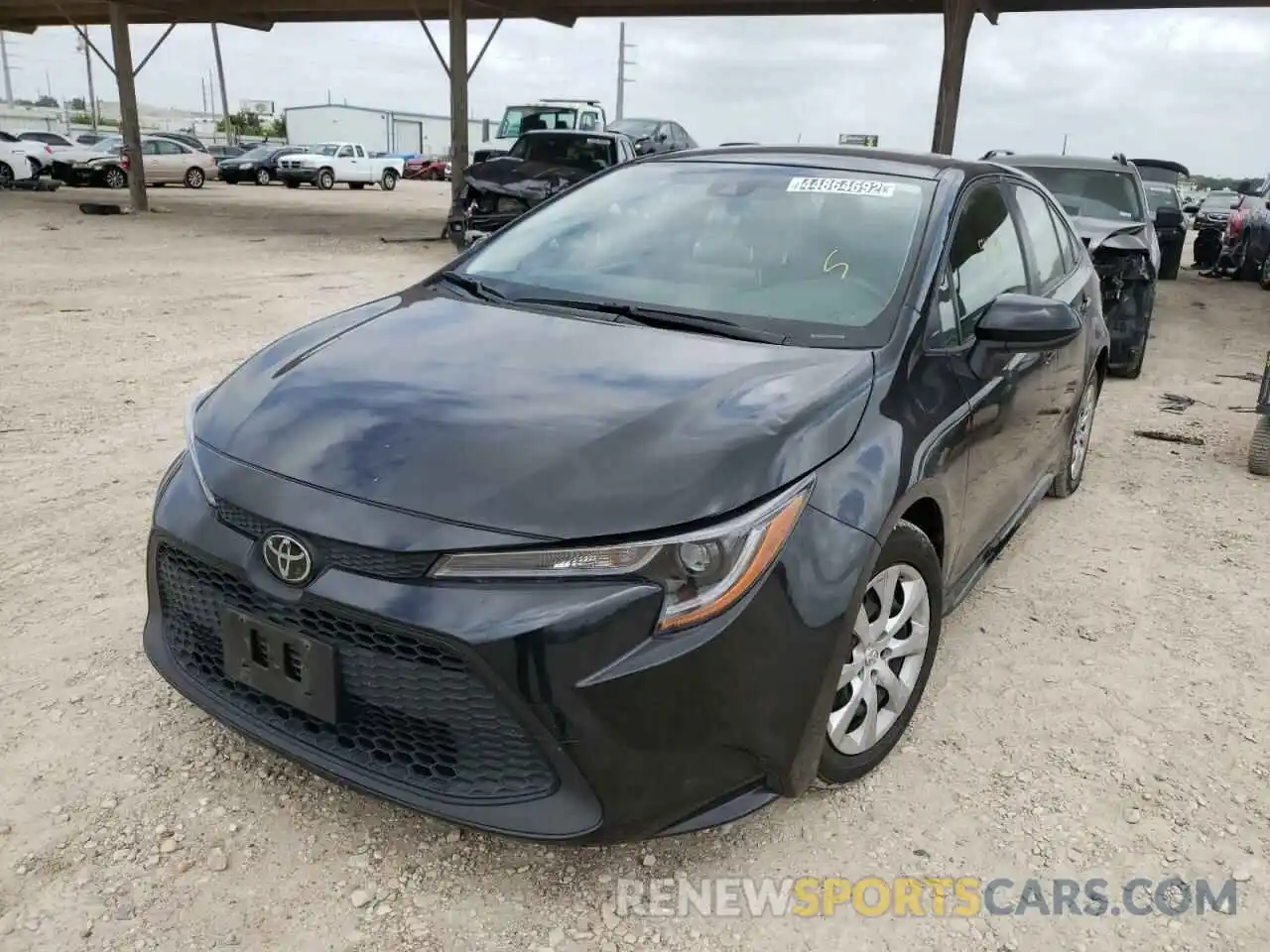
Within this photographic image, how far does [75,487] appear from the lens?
4211 millimetres

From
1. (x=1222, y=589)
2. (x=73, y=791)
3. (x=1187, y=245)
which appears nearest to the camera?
(x=73, y=791)

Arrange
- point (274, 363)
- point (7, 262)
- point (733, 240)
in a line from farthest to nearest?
point (7, 262) → point (733, 240) → point (274, 363)

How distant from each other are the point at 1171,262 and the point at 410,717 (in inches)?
603

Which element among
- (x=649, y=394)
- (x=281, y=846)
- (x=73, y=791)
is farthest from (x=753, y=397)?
(x=73, y=791)

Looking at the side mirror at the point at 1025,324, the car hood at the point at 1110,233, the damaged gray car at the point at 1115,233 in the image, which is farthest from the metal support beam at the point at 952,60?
the side mirror at the point at 1025,324

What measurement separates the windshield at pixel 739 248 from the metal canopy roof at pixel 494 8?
13.3 m

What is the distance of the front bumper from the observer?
1790mm

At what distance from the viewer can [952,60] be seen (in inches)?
553

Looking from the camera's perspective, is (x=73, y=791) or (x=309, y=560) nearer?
(x=309, y=560)

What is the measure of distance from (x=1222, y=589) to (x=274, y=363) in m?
3.52

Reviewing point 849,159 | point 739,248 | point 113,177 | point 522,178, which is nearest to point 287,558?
point 739,248

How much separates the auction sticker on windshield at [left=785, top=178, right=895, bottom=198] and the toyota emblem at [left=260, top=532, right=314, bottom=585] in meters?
1.99

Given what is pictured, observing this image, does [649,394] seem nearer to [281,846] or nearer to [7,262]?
[281,846]

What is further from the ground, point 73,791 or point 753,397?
point 753,397
